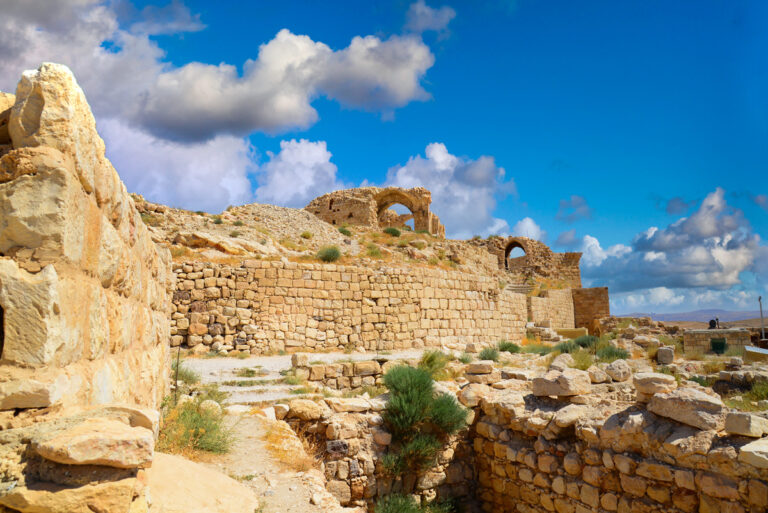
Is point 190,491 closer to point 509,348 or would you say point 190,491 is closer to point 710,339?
point 509,348

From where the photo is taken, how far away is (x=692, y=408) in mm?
4910

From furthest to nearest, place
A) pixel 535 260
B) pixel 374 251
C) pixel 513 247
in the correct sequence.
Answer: pixel 513 247, pixel 535 260, pixel 374 251

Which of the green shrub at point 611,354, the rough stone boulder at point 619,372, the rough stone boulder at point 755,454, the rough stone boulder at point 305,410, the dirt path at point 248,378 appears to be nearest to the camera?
the rough stone boulder at point 755,454

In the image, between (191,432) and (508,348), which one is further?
(508,348)

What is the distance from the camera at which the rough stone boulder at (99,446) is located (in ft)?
5.69

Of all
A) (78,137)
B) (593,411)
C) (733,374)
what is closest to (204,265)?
(593,411)

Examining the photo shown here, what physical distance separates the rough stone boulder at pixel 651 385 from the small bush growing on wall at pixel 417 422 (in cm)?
254

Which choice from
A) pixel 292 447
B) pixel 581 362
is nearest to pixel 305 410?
pixel 292 447

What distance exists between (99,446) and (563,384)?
6.29 meters

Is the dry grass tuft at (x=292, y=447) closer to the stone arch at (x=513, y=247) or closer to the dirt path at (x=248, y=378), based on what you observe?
the dirt path at (x=248, y=378)

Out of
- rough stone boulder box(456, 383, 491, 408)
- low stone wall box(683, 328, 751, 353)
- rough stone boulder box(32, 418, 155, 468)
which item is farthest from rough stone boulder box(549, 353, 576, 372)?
rough stone boulder box(32, 418, 155, 468)

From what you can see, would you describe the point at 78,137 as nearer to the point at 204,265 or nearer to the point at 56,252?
the point at 56,252

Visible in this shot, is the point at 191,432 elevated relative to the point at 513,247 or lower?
lower

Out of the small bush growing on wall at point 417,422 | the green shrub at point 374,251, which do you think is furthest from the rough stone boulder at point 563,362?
the green shrub at point 374,251
